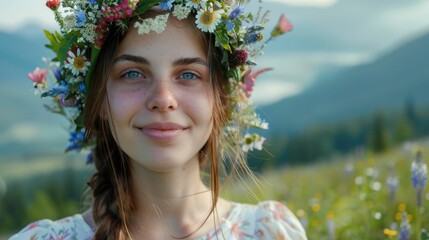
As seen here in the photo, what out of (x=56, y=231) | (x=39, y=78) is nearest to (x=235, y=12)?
(x=39, y=78)

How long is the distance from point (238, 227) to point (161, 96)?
1.02 m

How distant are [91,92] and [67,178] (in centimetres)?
2040

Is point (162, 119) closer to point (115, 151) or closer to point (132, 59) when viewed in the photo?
point (132, 59)

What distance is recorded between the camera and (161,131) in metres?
3.19

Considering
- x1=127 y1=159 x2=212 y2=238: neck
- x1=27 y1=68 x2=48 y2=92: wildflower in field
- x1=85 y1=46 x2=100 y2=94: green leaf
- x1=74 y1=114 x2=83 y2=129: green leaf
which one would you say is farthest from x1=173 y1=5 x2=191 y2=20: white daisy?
x1=27 y1=68 x2=48 y2=92: wildflower in field

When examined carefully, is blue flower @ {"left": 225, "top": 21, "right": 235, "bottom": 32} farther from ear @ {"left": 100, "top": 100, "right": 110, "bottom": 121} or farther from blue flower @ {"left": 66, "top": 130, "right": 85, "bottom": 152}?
blue flower @ {"left": 66, "top": 130, "right": 85, "bottom": 152}

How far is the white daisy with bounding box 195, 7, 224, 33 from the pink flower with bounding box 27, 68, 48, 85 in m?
1.19

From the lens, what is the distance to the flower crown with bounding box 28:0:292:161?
129 inches

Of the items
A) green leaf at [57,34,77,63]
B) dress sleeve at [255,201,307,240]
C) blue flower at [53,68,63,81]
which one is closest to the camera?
green leaf at [57,34,77,63]

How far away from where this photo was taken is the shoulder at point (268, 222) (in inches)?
145

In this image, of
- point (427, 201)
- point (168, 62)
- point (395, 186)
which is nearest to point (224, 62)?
point (168, 62)

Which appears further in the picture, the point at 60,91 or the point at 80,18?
the point at 60,91

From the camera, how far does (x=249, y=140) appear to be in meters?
3.95

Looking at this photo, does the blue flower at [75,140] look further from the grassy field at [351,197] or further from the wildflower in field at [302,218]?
the wildflower in field at [302,218]
